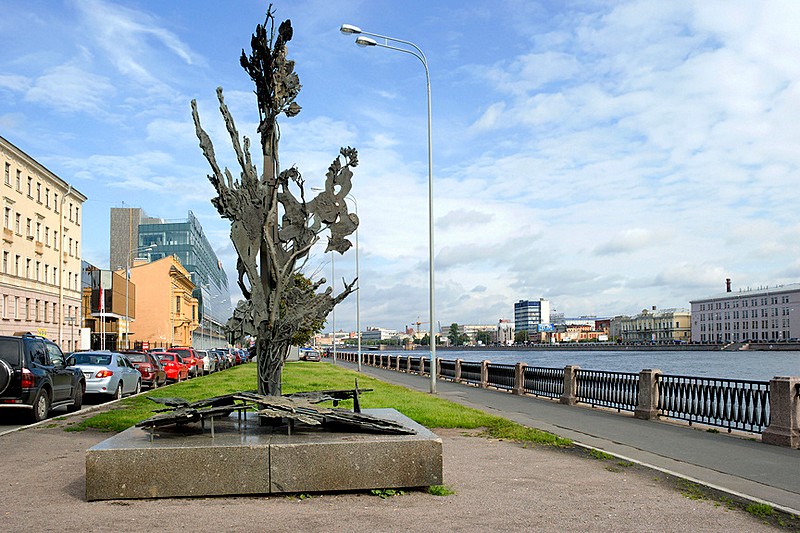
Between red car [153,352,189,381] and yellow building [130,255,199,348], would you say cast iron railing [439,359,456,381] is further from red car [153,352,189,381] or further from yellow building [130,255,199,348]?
yellow building [130,255,199,348]

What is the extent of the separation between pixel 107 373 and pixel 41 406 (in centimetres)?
595

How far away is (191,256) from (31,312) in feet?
232

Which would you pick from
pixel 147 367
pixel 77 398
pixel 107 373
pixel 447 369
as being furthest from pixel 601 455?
pixel 447 369

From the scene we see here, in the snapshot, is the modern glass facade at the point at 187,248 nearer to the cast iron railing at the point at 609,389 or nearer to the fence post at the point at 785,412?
the cast iron railing at the point at 609,389

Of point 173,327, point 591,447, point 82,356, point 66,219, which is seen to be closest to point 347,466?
point 591,447

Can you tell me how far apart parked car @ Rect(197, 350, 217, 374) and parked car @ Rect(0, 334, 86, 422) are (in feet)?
87.5

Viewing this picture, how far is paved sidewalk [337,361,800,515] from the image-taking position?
912 cm

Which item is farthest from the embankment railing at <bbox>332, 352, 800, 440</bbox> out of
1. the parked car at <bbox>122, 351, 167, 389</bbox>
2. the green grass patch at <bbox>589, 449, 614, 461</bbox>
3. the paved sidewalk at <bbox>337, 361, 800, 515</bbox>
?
the parked car at <bbox>122, 351, 167, 389</bbox>

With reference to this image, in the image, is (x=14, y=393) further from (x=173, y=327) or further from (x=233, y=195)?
(x=173, y=327)

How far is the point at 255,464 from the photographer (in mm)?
7562

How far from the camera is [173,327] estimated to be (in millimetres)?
96625

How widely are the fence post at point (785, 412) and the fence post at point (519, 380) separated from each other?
12.3 meters

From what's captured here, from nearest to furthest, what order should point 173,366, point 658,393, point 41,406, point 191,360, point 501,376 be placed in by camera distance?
point 41,406 → point 658,393 → point 501,376 → point 173,366 → point 191,360

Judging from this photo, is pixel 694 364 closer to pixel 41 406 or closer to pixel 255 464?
pixel 41 406
